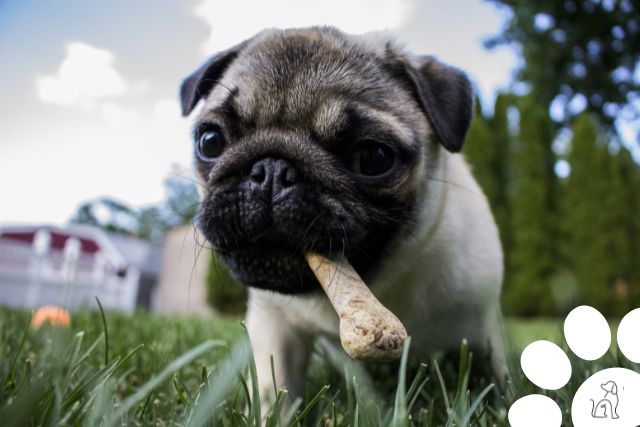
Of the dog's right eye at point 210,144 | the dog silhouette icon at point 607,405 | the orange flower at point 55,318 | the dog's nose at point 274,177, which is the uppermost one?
the dog's right eye at point 210,144

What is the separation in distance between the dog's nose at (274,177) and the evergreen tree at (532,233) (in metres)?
3.91

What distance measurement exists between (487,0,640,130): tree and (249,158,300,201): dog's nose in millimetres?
1216

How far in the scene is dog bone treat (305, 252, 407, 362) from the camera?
0.90 metres

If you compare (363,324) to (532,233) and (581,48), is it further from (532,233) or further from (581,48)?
(532,233)

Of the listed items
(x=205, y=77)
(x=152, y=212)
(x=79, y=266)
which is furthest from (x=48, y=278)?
(x=205, y=77)

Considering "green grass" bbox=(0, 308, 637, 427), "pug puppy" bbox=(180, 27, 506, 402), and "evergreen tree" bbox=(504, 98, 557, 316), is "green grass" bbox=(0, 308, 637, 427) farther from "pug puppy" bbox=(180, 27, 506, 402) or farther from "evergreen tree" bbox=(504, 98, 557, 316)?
"evergreen tree" bbox=(504, 98, 557, 316)

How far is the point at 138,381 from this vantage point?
1587 mm

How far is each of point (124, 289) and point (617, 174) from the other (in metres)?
4.16

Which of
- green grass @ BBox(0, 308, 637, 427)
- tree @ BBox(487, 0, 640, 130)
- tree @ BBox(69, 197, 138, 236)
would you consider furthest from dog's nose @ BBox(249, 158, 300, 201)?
tree @ BBox(69, 197, 138, 236)

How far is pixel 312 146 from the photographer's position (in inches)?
55.6

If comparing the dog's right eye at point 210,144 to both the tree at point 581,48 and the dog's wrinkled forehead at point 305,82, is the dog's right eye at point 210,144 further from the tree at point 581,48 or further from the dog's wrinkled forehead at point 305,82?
the tree at point 581,48

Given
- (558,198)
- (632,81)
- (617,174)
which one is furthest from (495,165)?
(632,81)

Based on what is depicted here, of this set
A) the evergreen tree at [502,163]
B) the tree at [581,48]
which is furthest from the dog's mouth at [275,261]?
the evergreen tree at [502,163]

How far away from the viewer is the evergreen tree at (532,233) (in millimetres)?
4938
